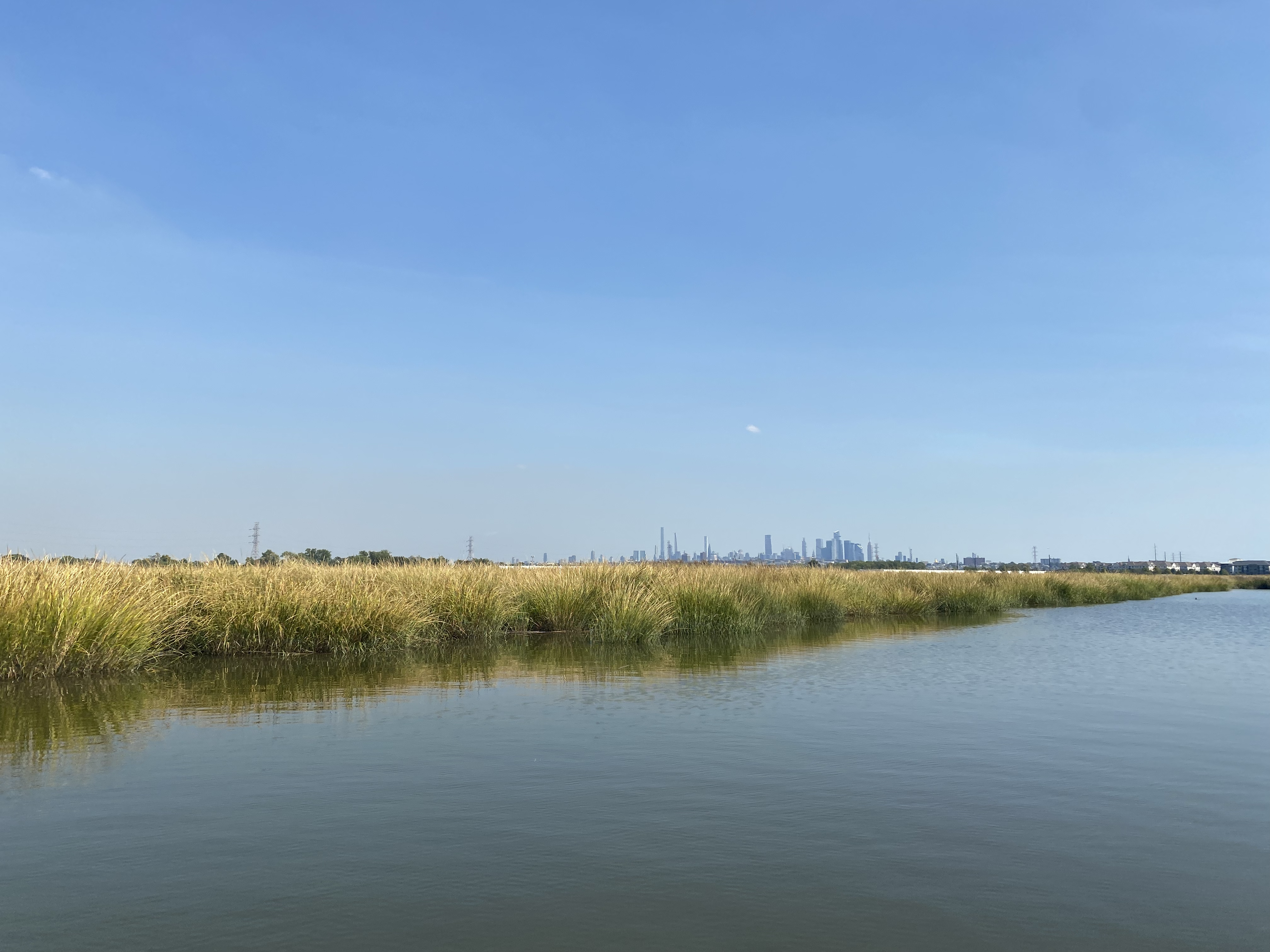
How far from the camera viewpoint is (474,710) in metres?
10.1

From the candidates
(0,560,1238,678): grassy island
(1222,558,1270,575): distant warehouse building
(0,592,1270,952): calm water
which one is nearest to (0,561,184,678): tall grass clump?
(0,560,1238,678): grassy island

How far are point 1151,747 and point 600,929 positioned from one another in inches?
272

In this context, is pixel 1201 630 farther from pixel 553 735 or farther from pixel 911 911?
pixel 911 911

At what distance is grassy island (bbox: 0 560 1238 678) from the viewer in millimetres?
11945

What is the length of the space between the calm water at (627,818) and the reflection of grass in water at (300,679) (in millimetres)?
99

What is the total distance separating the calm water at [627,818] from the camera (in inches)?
171

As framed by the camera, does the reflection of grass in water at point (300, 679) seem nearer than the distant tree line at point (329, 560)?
Yes

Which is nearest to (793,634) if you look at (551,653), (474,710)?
(551,653)

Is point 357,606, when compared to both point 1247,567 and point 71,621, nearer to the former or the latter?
point 71,621

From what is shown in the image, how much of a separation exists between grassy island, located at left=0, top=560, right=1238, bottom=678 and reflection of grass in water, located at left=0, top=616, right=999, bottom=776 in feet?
1.07

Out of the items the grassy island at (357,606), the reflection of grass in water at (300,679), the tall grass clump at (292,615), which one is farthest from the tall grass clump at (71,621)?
the tall grass clump at (292,615)

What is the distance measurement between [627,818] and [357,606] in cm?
1152

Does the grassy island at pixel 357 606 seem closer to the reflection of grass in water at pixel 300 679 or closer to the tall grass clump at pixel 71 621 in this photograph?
the tall grass clump at pixel 71 621

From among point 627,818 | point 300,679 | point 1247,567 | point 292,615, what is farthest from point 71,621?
point 1247,567
